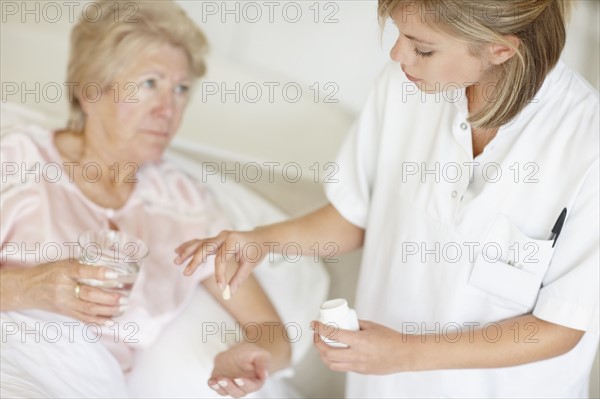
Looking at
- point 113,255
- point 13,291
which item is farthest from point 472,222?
point 13,291

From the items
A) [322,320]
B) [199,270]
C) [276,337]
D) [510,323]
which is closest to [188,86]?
[199,270]

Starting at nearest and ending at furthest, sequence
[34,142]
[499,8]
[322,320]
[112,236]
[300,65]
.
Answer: [499,8] < [322,320] < [112,236] < [34,142] < [300,65]

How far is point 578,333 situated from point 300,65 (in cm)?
102

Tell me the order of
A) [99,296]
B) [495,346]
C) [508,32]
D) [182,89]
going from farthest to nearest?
[182,89] → [99,296] → [495,346] → [508,32]

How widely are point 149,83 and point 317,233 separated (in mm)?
545

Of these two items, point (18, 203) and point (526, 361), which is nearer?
point (526, 361)

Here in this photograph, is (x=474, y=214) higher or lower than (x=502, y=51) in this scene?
lower

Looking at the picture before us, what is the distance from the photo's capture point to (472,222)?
4.90 ft

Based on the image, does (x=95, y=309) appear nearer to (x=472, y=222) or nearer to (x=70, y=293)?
(x=70, y=293)

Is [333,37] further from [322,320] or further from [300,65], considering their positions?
[322,320]

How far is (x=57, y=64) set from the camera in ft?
7.00

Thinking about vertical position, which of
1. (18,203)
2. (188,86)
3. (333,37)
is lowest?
(18,203)

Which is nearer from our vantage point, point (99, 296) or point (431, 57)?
point (431, 57)

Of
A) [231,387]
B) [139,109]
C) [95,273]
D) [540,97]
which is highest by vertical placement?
[540,97]
